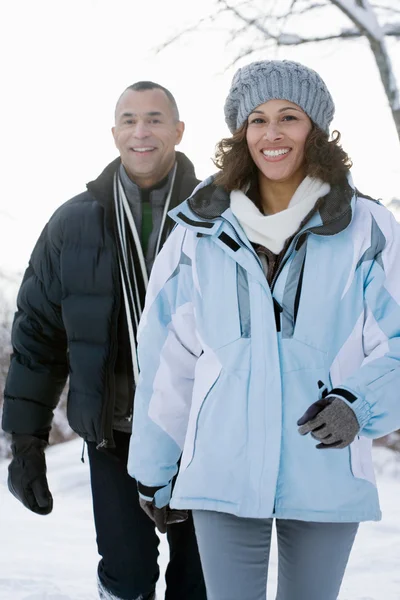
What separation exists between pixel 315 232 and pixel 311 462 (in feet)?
1.82

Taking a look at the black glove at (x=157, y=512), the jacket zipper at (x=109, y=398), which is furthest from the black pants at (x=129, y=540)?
the black glove at (x=157, y=512)

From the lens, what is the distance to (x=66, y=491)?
665 cm

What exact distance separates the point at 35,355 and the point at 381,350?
1586 millimetres

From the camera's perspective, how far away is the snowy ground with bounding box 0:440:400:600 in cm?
411

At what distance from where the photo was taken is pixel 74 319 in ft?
9.06

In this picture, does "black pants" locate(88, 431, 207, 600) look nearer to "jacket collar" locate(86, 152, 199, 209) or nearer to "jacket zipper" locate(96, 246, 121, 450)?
"jacket zipper" locate(96, 246, 121, 450)

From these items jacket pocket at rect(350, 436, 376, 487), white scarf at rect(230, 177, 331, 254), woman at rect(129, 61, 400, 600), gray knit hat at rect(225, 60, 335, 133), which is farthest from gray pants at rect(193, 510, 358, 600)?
gray knit hat at rect(225, 60, 335, 133)

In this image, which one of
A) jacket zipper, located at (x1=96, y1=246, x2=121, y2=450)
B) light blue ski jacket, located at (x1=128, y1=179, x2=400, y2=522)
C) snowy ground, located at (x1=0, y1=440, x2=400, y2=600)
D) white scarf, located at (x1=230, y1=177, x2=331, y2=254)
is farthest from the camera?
snowy ground, located at (x1=0, y1=440, x2=400, y2=600)

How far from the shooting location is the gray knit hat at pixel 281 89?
2.09m

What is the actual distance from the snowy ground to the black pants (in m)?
1.24

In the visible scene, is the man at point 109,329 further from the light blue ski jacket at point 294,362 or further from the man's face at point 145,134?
the light blue ski jacket at point 294,362

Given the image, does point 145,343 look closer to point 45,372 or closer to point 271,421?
point 271,421

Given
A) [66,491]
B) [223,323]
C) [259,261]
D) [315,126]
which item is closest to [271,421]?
[223,323]

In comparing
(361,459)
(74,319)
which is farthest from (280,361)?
(74,319)
